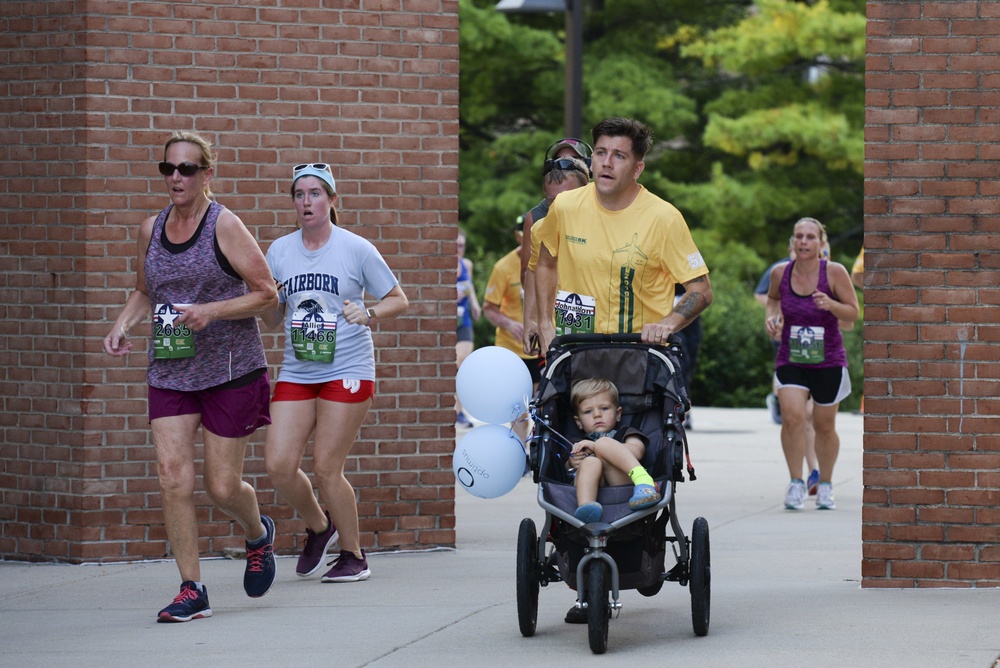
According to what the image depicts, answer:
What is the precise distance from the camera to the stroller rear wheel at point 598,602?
6301 millimetres

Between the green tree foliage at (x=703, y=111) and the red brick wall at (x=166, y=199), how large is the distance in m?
16.4

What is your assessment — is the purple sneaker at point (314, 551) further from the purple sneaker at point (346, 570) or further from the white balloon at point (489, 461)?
the white balloon at point (489, 461)

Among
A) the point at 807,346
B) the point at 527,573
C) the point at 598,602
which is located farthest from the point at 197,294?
the point at 807,346

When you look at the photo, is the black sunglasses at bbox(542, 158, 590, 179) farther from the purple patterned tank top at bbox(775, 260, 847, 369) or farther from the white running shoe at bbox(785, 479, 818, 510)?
the white running shoe at bbox(785, 479, 818, 510)

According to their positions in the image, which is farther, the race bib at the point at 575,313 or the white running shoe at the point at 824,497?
the white running shoe at the point at 824,497

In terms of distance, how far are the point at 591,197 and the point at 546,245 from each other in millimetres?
296

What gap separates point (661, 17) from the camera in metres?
30.1

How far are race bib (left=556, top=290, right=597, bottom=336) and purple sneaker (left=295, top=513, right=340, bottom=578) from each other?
81.8 inches

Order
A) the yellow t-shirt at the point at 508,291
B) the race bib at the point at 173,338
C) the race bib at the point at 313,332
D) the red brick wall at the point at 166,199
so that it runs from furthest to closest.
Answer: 1. the yellow t-shirt at the point at 508,291
2. the red brick wall at the point at 166,199
3. the race bib at the point at 313,332
4. the race bib at the point at 173,338

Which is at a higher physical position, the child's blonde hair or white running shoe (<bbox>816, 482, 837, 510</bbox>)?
the child's blonde hair

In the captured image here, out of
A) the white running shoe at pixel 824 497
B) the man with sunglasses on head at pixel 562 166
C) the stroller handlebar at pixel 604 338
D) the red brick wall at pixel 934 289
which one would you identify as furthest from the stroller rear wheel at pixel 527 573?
the white running shoe at pixel 824 497

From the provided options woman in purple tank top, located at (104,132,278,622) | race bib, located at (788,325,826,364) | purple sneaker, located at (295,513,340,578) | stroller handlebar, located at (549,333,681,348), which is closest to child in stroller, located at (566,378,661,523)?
stroller handlebar, located at (549,333,681,348)

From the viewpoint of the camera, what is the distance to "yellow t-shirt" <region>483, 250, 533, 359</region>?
38.9ft

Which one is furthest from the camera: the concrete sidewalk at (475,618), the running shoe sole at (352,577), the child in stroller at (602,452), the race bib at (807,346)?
the race bib at (807,346)
